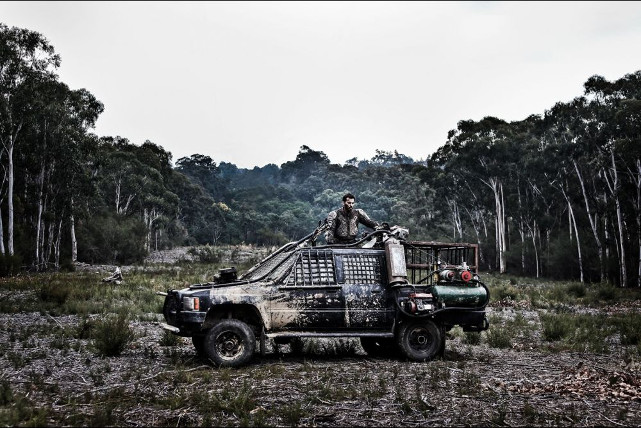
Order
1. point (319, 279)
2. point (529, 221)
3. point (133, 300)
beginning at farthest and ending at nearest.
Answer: point (529, 221) < point (133, 300) < point (319, 279)

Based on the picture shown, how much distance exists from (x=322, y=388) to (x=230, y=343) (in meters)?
2.28

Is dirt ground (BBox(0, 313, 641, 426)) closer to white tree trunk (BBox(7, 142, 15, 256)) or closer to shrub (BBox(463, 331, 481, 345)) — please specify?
shrub (BBox(463, 331, 481, 345))

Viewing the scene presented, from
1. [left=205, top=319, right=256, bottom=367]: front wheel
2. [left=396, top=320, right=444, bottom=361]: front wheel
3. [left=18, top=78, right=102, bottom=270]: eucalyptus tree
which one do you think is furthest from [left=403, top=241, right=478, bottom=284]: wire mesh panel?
[left=18, top=78, right=102, bottom=270]: eucalyptus tree

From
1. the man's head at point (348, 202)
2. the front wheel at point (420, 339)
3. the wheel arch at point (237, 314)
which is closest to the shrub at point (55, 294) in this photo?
the wheel arch at point (237, 314)

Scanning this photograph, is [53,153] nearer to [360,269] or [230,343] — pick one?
[230,343]

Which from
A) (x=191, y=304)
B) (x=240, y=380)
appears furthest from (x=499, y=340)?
(x=191, y=304)

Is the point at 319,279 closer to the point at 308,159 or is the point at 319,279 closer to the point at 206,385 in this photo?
the point at 206,385

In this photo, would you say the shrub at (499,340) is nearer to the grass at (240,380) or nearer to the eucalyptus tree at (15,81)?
the grass at (240,380)

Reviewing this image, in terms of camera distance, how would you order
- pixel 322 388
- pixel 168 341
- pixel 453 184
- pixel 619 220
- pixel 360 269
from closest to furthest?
1. pixel 322 388
2. pixel 360 269
3. pixel 168 341
4. pixel 619 220
5. pixel 453 184

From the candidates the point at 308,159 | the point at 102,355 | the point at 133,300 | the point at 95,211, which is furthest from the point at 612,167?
the point at 308,159

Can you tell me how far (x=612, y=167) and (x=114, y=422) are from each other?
121 feet

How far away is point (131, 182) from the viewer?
59.9m

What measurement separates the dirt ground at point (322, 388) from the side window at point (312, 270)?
135 cm

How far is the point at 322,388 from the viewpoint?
300 inches
